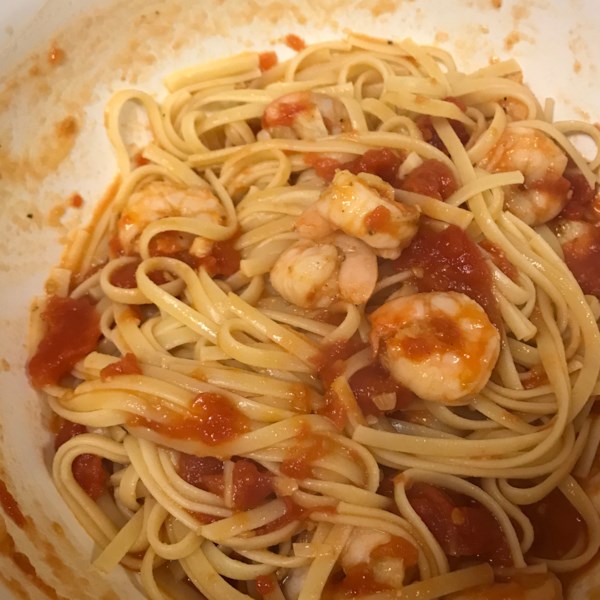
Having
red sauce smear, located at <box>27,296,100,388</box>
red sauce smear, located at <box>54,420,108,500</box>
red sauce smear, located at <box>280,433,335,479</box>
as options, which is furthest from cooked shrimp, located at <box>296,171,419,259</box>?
red sauce smear, located at <box>54,420,108,500</box>

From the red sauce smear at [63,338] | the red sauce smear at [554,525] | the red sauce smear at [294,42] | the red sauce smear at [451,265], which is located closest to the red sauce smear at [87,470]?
the red sauce smear at [63,338]

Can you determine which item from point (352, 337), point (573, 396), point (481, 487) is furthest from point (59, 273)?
point (573, 396)

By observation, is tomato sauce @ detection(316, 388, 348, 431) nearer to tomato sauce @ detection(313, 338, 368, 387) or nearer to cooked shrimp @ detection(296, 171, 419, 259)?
tomato sauce @ detection(313, 338, 368, 387)

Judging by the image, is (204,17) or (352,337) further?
(204,17)

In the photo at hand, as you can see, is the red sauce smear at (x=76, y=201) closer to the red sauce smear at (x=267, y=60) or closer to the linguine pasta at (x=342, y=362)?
the linguine pasta at (x=342, y=362)

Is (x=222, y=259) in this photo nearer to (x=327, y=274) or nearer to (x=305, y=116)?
(x=327, y=274)

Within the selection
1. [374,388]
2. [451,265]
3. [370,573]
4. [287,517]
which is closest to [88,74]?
[451,265]

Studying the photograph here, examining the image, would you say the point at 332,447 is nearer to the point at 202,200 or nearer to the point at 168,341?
the point at 168,341
